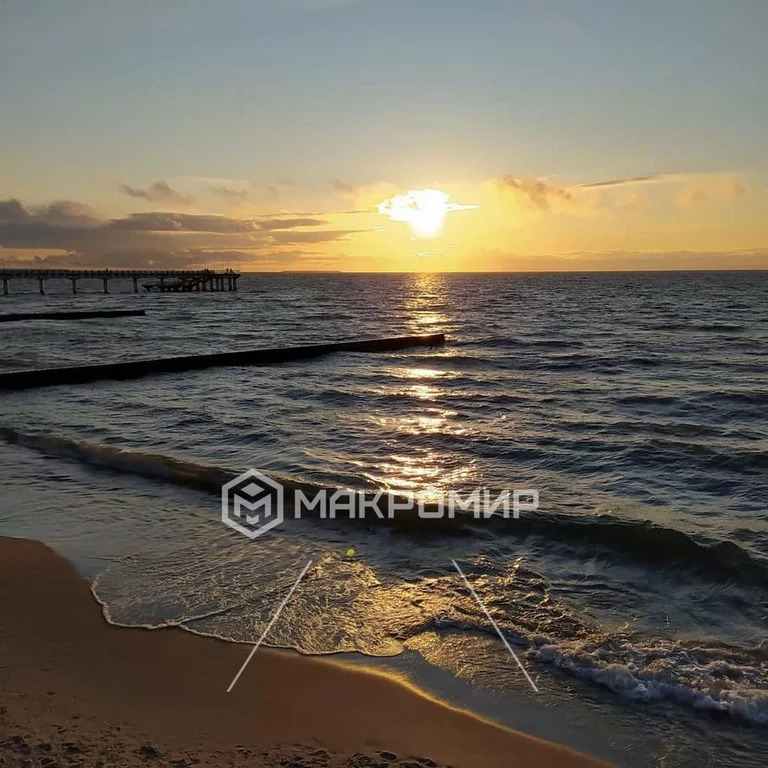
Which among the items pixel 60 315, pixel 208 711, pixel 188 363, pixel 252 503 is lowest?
pixel 252 503

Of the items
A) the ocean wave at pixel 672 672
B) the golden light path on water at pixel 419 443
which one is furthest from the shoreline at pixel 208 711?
the golden light path on water at pixel 419 443

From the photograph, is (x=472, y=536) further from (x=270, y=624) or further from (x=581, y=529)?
(x=270, y=624)

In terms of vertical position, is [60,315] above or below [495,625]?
above

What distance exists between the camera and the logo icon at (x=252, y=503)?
9.27m

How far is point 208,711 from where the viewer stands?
16.4 feet

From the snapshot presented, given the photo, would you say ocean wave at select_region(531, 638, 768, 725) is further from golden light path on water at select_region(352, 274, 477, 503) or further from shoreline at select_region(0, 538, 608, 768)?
golden light path on water at select_region(352, 274, 477, 503)

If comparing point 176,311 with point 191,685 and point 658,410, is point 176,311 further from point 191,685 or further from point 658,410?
point 191,685

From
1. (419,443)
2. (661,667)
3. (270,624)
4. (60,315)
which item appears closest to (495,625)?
(661,667)

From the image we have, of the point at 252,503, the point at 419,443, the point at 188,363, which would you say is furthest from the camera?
the point at 188,363

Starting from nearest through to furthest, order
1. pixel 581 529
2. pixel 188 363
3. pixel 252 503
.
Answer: pixel 581 529 → pixel 252 503 → pixel 188 363

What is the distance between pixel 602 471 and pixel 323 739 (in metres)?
8.22

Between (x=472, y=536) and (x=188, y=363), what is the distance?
59.6 ft

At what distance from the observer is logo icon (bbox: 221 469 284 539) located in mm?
9273

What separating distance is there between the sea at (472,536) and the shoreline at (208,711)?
22cm
